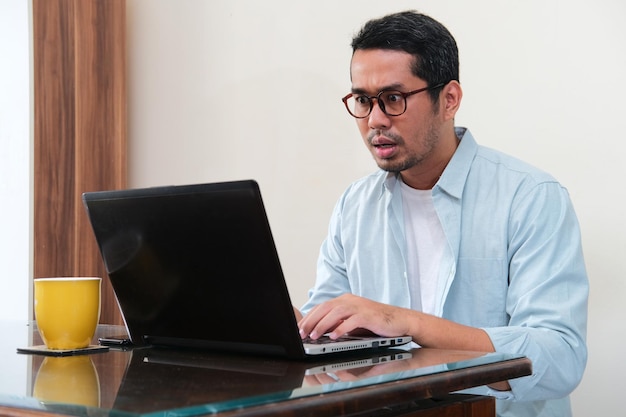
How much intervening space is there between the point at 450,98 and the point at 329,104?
81 cm

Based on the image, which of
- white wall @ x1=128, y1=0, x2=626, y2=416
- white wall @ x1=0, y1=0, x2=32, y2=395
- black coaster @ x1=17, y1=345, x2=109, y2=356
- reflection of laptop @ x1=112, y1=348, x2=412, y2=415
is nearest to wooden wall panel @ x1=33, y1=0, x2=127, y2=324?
white wall @ x1=0, y1=0, x2=32, y2=395

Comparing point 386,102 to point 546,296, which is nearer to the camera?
point 546,296

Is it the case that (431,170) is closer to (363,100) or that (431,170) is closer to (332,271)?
(363,100)

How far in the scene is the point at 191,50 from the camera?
120 inches

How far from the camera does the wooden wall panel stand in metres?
2.79

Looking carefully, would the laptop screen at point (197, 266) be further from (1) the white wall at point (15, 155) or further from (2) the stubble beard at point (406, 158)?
(1) the white wall at point (15, 155)

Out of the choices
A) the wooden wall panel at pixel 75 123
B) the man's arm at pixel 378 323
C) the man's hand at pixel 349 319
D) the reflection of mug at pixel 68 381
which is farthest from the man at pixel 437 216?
the wooden wall panel at pixel 75 123

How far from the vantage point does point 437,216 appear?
1885 millimetres

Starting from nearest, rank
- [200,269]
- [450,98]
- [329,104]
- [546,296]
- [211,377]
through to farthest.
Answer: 1. [211,377]
2. [200,269]
3. [546,296]
4. [450,98]
5. [329,104]

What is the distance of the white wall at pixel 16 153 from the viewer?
2.77m

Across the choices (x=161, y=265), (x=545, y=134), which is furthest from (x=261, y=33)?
(x=161, y=265)

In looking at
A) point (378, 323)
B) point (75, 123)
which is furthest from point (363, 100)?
point (75, 123)

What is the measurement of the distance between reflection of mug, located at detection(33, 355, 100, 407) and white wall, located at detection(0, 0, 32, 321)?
1820mm

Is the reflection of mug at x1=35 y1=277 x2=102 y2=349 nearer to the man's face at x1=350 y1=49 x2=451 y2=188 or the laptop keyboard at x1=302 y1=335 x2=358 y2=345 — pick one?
the laptop keyboard at x1=302 y1=335 x2=358 y2=345
